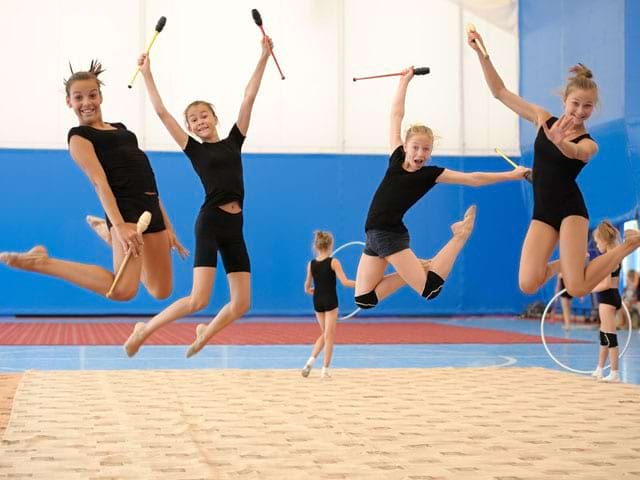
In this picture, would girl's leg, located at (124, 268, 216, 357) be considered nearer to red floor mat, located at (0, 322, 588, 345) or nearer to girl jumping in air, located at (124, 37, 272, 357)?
girl jumping in air, located at (124, 37, 272, 357)

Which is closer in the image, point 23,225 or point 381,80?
point 23,225

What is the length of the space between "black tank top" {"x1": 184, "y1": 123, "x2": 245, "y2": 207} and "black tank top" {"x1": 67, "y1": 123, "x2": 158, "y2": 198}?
2.65ft

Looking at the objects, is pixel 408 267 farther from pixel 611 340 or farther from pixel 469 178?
pixel 611 340

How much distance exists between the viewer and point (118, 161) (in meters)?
5.79

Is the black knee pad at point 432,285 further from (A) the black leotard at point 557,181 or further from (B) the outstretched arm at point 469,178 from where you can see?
(A) the black leotard at point 557,181

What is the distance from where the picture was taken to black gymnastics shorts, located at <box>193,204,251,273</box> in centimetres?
669

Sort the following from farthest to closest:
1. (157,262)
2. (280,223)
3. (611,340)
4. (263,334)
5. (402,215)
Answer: (280,223), (263,334), (611,340), (402,215), (157,262)

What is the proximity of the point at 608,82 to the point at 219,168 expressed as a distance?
10.2m

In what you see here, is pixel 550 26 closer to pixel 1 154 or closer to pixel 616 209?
pixel 616 209

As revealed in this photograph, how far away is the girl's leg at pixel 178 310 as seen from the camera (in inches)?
257

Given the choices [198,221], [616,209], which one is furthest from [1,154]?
[198,221]

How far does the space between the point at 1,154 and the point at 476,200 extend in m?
9.55

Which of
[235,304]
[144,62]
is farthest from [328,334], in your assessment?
[144,62]

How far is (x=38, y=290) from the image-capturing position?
18.7 metres
